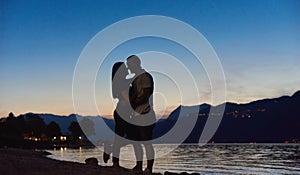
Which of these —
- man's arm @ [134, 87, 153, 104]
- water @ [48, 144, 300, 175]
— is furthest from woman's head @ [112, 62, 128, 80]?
water @ [48, 144, 300, 175]

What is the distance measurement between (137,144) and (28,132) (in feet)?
442

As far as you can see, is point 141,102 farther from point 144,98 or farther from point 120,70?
point 120,70

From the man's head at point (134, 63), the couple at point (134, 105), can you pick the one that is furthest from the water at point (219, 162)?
the man's head at point (134, 63)

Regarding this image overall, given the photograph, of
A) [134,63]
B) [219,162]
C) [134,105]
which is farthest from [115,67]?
[219,162]

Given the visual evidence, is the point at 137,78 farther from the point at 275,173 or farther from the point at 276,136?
the point at 276,136

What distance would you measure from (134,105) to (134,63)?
1028mm

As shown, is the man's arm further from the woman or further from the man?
the woman

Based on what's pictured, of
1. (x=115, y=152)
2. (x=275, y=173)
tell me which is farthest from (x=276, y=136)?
(x=115, y=152)

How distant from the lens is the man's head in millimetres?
9235

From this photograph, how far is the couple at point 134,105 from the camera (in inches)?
360

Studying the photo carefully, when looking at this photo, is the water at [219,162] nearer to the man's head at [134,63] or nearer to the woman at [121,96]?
the woman at [121,96]

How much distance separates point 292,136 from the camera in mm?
192375

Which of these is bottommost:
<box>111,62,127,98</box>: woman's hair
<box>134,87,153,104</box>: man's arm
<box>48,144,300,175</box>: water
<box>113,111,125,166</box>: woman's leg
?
<box>48,144,300,175</box>: water

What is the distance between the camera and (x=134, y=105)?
9164mm
